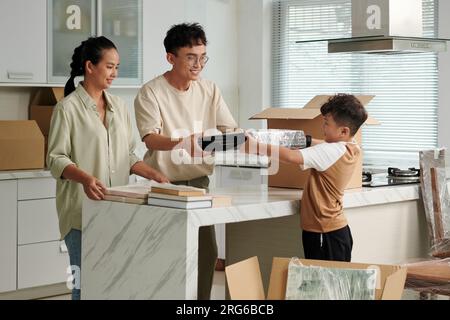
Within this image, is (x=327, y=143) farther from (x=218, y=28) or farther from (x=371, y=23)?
(x=218, y=28)

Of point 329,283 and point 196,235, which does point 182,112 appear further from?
point 329,283

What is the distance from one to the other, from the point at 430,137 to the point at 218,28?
1984 millimetres

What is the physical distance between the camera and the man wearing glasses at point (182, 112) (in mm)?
3842

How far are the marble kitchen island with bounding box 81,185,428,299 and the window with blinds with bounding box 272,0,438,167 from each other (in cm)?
196

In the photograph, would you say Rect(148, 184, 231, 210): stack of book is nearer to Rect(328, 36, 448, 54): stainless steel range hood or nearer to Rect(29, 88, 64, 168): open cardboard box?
Rect(328, 36, 448, 54): stainless steel range hood

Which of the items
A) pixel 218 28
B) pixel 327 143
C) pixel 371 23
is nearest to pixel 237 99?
pixel 218 28

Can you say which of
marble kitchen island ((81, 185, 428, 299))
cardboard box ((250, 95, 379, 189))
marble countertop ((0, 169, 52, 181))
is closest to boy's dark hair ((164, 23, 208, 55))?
cardboard box ((250, 95, 379, 189))

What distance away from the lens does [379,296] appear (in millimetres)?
2930

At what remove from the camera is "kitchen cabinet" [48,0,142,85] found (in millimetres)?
5566

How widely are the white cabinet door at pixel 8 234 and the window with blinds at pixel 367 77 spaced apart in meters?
2.64

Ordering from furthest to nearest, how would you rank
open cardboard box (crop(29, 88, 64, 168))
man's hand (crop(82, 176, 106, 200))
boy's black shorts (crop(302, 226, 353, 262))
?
open cardboard box (crop(29, 88, 64, 168))
boy's black shorts (crop(302, 226, 353, 262))
man's hand (crop(82, 176, 106, 200))

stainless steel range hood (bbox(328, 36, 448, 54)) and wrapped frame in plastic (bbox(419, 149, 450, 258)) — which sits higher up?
stainless steel range hood (bbox(328, 36, 448, 54))

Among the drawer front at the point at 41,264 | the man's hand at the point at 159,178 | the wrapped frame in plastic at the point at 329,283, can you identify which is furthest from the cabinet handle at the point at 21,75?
the wrapped frame in plastic at the point at 329,283

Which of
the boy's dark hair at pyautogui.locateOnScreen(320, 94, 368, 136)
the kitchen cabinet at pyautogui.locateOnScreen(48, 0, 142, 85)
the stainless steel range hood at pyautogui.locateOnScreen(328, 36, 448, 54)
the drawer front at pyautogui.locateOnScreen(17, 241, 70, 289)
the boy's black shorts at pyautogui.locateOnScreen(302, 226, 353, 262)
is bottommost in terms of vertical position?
the drawer front at pyautogui.locateOnScreen(17, 241, 70, 289)
